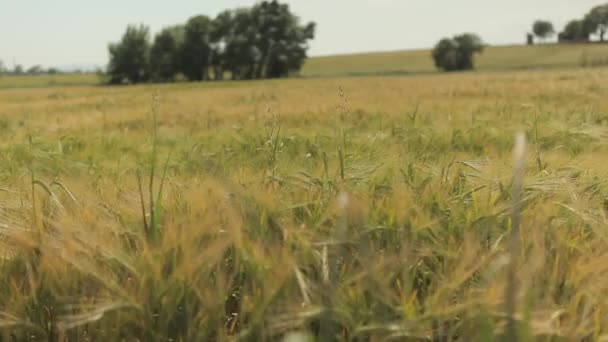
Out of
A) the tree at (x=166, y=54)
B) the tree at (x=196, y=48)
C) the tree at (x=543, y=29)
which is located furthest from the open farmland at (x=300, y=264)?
the tree at (x=543, y=29)

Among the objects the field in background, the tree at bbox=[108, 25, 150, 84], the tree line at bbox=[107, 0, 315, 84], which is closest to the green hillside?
the field in background

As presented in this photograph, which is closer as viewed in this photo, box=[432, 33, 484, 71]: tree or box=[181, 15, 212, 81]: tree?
box=[181, 15, 212, 81]: tree

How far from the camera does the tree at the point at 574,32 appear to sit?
74.9 meters

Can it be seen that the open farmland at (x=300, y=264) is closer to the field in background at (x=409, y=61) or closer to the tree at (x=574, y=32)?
the field in background at (x=409, y=61)

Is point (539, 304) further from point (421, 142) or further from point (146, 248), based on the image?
point (421, 142)

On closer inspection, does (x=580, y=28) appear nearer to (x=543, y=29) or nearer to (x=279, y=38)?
(x=543, y=29)

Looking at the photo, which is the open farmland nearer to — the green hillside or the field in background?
the field in background

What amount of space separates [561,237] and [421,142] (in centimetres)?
169

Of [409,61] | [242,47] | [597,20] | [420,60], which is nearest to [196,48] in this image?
[242,47]

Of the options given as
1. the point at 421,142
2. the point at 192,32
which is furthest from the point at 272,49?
the point at 421,142

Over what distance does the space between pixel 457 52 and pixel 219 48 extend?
2716 cm

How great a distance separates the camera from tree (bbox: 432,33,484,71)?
176ft

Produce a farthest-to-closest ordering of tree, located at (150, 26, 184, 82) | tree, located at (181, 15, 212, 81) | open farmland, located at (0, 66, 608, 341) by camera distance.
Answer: tree, located at (181, 15, 212, 81), tree, located at (150, 26, 184, 82), open farmland, located at (0, 66, 608, 341)

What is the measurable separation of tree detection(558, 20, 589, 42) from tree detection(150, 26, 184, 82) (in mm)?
61540
